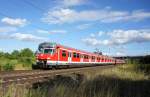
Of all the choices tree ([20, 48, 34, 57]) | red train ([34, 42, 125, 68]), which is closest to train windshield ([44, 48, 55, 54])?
red train ([34, 42, 125, 68])

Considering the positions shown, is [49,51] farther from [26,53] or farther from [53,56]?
[26,53]

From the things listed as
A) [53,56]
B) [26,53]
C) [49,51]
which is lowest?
[53,56]

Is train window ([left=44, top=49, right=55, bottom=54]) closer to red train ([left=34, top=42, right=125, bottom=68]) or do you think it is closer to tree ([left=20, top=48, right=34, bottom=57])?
red train ([left=34, top=42, right=125, bottom=68])

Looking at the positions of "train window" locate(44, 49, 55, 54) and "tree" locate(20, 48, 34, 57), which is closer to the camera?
"train window" locate(44, 49, 55, 54)

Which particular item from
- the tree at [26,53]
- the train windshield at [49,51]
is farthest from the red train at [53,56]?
the tree at [26,53]

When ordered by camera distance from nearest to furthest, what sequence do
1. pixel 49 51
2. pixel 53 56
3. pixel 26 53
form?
1. pixel 53 56
2. pixel 49 51
3. pixel 26 53

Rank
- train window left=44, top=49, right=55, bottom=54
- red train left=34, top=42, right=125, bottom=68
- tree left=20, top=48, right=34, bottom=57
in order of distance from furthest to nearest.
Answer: tree left=20, top=48, right=34, bottom=57
train window left=44, top=49, right=55, bottom=54
red train left=34, top=42, right=125, bottom=68

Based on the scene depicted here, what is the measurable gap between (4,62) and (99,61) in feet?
99.1

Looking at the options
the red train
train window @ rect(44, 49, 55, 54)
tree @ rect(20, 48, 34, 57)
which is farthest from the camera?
tree @ rect(20, 48, 34, 57)

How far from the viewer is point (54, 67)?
3341 centimetres

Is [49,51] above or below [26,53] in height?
below

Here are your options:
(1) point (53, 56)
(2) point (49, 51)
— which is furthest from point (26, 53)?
(1) point (53, 56)

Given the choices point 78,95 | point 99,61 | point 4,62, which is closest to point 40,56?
point 4,62

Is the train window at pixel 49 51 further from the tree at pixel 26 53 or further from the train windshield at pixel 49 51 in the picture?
the tree at pixel 26 53
